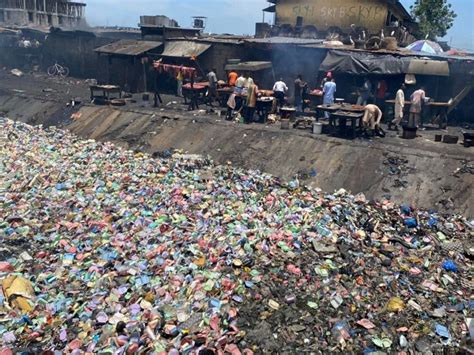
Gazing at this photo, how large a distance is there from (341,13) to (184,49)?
12.0m

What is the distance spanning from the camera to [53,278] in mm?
8023

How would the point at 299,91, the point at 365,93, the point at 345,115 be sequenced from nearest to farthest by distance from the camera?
1. the point at 345,115
2. the point at 365,93
3. the point at 299,91

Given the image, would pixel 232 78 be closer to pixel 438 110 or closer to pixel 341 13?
pixel 438 110

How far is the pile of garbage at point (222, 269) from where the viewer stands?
22.1ft

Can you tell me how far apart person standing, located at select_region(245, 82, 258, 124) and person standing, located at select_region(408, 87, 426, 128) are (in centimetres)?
560

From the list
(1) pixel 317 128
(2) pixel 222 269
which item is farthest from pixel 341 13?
(2) pixel 222 269

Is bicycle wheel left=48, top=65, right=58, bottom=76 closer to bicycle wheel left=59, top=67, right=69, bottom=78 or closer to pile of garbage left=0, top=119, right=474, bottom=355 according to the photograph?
bicycle wheel left=59, top=67, right=69, bottom=78

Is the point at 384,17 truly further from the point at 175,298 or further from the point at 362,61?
the point at 175,298

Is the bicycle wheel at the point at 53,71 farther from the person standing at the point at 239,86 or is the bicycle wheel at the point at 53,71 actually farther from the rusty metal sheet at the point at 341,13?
the person standing at the point at 239,86

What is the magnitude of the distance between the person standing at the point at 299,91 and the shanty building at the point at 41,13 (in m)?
32.5

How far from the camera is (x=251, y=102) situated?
16328 millimetres

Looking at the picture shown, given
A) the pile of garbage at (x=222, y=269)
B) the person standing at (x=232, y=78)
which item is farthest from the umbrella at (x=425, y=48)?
the pile of garbage at (x=222, y=269)

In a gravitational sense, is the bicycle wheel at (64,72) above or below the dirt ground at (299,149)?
above

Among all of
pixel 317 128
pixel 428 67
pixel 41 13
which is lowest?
pixel 317 128
